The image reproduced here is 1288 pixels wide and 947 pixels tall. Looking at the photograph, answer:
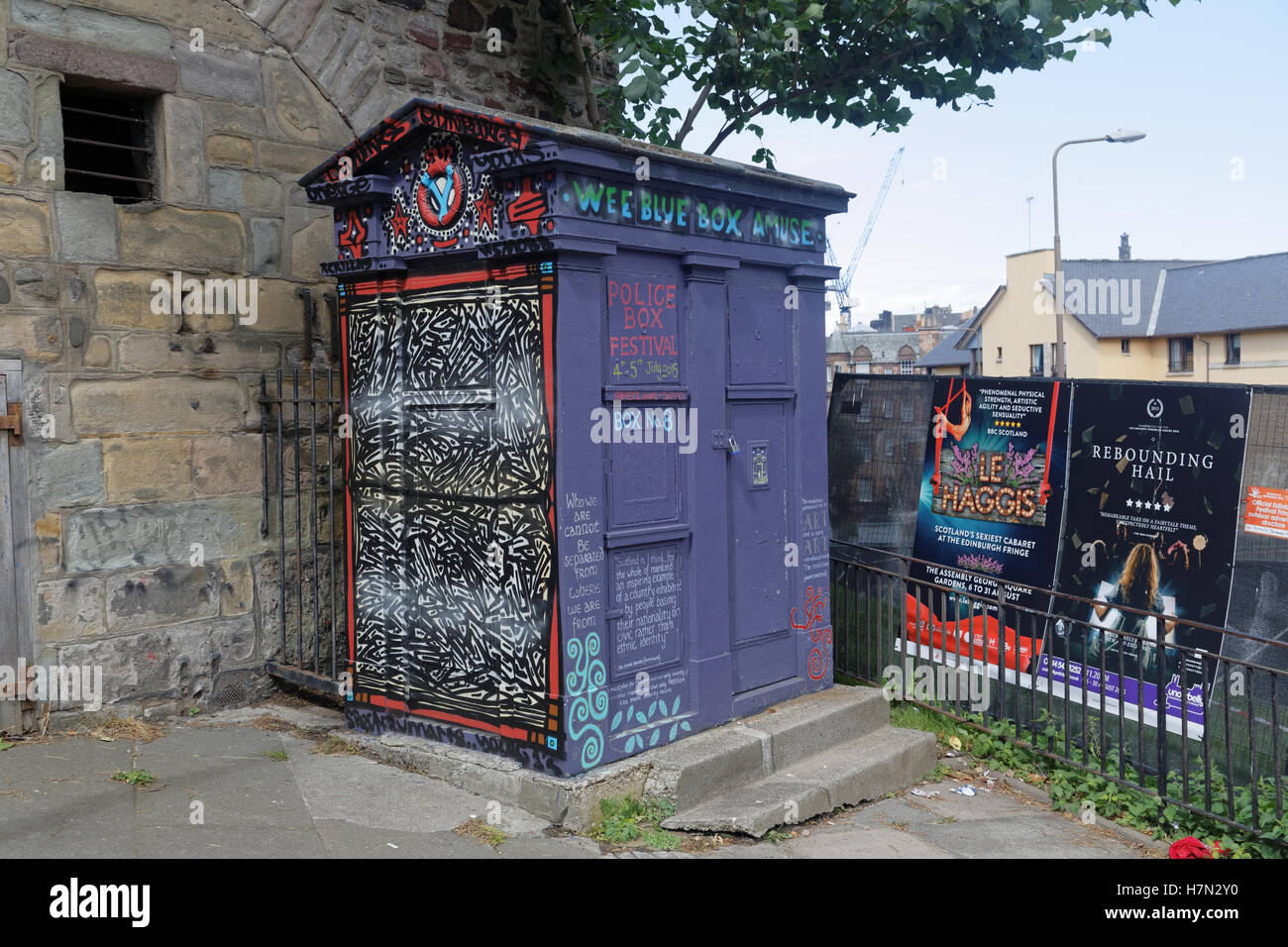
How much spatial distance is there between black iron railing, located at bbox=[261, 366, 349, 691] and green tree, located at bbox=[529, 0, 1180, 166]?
10.3 ft

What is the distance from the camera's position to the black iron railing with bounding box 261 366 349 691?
6.22 m

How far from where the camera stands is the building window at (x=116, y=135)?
5785 millimetres

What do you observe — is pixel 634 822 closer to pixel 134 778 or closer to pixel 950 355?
pixel 134 778

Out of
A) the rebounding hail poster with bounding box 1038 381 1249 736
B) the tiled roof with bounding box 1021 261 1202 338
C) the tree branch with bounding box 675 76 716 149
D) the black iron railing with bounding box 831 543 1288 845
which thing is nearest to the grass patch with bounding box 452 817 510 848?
the black iron railing with bounding box 831 543 1288 845

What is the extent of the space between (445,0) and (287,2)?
1443mm

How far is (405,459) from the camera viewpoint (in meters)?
5.38

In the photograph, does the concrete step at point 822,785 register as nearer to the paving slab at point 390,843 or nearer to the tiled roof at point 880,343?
the paving slab at point 390,843

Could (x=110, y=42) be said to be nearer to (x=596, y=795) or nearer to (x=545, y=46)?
(x=545, y=46)

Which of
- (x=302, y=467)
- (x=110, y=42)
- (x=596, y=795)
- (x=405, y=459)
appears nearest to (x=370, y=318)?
(x=405, y=459)

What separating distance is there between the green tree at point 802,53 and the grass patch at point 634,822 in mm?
4885

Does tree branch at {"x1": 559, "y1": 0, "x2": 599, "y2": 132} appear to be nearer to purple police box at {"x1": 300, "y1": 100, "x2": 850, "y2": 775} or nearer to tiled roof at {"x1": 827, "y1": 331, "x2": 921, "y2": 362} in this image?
purple police box at {"x1": 300, "y1": 100, "x2": 850, "y2": 775}

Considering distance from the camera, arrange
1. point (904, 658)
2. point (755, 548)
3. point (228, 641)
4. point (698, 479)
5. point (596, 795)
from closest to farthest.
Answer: point (596, 795)
point (698, 479)
point (755, 548)
point (228, 641)
point (904, 658)

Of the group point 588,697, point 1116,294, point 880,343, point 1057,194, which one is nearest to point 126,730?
point 588,697

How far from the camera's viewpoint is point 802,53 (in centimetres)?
900
